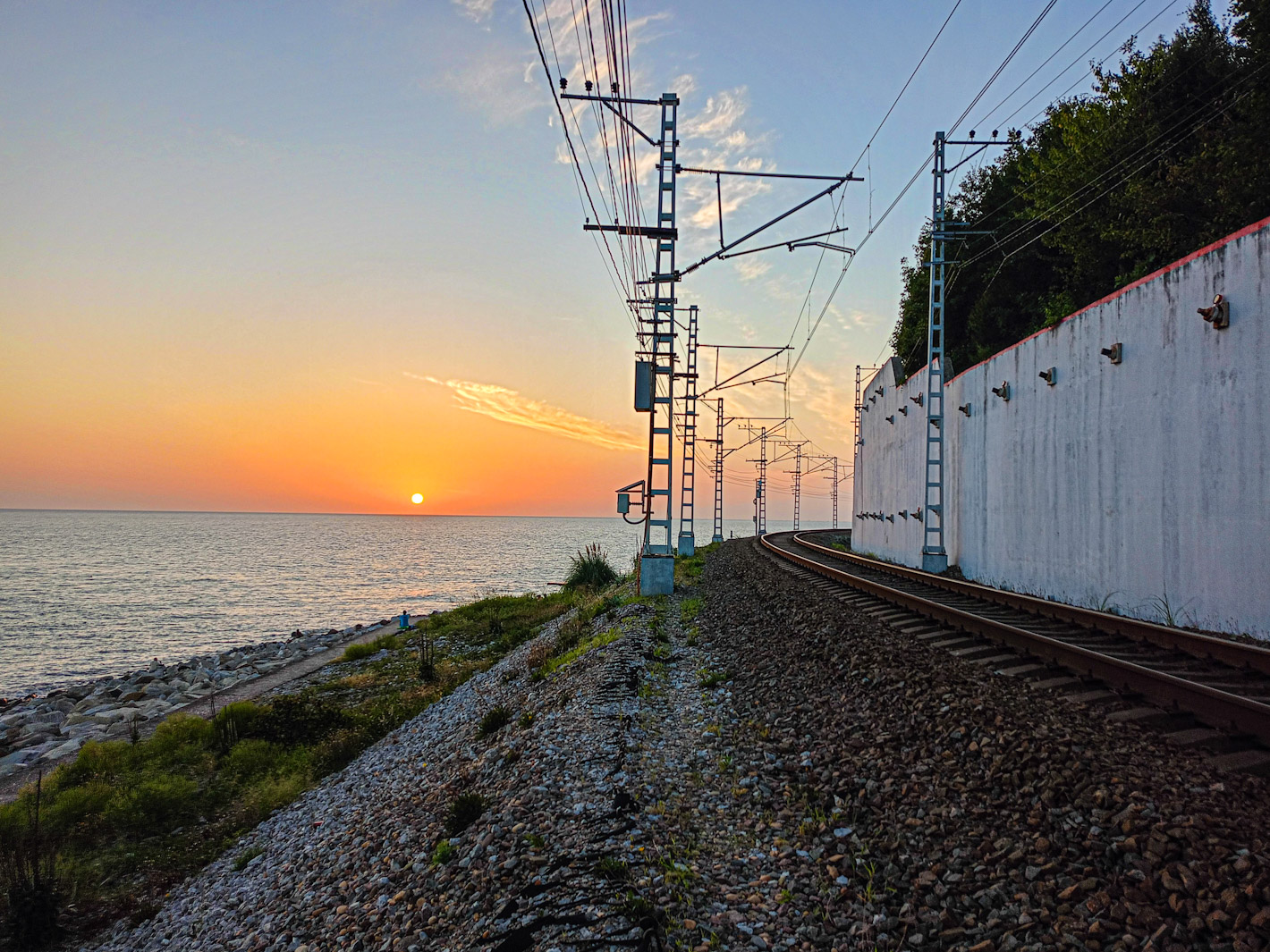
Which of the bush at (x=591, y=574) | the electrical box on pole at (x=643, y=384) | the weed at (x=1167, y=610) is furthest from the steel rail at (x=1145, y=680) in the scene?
the bush at (x=591, y=574)

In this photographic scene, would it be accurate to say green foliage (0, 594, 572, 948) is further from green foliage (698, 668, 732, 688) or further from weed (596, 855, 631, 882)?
green foliage (698, 668, 732, 688)

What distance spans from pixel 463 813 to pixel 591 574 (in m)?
22.6

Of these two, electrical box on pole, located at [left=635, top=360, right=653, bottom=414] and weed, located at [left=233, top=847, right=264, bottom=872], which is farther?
electrical box on pole, located at [left=635, top=360, right=653, bottom=414]

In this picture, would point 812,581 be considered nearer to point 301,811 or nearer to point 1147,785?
point 301,811

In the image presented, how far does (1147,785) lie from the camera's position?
451cm

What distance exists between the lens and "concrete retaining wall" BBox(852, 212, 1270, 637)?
10.1 m

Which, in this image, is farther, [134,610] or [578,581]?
[134,610]

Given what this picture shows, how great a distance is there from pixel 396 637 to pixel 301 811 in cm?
1749

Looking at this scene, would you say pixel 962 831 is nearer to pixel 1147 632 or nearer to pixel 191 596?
pixel 1147 632

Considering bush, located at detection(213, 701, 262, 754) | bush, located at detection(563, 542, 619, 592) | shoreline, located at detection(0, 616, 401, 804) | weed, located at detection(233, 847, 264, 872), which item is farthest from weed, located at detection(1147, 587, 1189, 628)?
shoreline, located at detection(0, 616, 401, 804)

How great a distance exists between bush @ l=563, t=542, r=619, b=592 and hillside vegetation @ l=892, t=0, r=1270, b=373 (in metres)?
17.2

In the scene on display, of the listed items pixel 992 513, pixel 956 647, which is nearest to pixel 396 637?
pixel 992 513

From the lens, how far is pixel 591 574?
95.6 ft

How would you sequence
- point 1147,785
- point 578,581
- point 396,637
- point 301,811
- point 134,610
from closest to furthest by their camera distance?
point 1147,785
point 301,811
point 396,637
point 578,581
point 134,610
